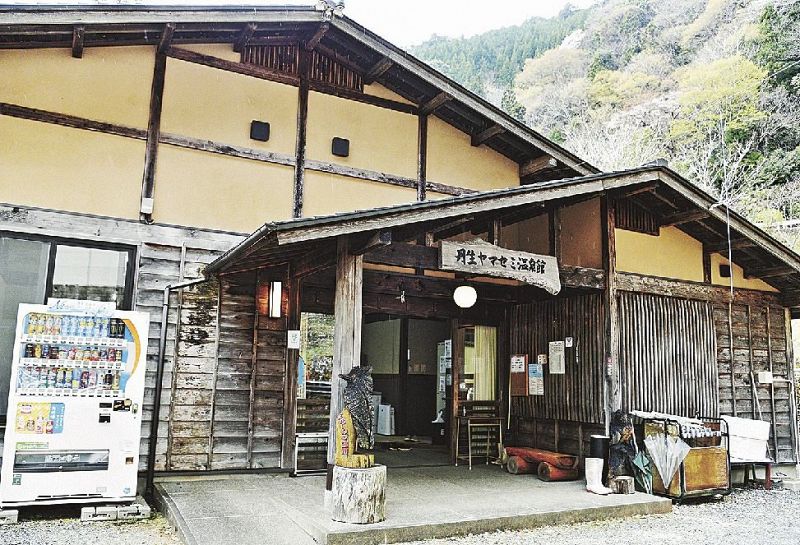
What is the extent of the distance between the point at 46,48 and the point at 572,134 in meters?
20.6

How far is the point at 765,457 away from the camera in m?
8.25

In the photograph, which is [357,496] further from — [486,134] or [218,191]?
[486,134]

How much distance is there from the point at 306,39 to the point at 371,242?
350cm

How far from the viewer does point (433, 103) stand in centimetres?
838

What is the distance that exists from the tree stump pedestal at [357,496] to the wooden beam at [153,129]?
3596mm

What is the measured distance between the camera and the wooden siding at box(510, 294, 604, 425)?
775cm

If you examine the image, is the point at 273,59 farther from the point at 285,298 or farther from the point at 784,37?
the point at 784,37

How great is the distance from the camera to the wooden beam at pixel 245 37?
7.25 meters

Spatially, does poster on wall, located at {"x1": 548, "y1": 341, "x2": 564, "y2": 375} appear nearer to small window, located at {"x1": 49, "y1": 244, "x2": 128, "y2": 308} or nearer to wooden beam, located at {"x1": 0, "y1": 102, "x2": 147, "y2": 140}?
small window, located at {"x1": 49, "y1": 244, "x2": 128, "y2": 308}

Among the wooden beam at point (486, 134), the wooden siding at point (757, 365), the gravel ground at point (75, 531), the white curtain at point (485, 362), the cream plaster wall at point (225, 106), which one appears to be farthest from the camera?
the white curtain at point (485, 362)

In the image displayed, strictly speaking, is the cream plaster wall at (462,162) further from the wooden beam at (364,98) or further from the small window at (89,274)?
the small window at (89,274)

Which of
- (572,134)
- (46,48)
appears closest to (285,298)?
(46,48)

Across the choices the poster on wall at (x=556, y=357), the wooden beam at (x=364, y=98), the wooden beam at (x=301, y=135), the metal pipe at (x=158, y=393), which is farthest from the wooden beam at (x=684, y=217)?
the metal pipe at (x=158, y=393)

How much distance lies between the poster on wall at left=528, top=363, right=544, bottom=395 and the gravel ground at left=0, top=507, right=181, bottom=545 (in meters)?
4.89
